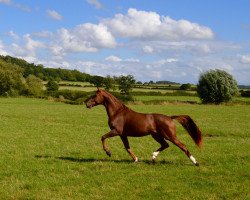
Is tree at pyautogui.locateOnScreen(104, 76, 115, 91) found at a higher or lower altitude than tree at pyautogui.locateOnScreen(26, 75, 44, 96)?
higher

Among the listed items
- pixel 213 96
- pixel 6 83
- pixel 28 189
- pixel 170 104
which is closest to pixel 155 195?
pixel 28 189

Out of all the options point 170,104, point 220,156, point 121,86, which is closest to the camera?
point 220,156

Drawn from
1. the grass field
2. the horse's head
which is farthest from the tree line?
the horse's head

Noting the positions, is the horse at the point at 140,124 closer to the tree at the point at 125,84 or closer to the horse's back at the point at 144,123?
the horse's back at the point at 144,123

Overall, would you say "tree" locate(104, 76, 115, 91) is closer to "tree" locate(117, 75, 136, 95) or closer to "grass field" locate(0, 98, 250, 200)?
"tree" locate(117, 75, 136, 95)

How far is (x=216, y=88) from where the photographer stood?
78.8 metres

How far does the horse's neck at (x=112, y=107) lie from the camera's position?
13.6 m

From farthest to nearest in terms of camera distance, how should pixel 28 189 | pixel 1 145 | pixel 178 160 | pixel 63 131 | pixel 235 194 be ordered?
pixel 63 131 < pixel 1 145 < pixel 178 160 < pixel 28 189 < pixel 235 194

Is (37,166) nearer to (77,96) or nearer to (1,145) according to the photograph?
(1,145)

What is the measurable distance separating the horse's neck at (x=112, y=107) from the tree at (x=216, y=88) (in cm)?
6755

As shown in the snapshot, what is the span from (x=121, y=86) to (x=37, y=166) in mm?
83872

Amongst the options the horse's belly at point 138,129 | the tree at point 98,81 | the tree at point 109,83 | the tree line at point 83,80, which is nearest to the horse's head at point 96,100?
the horse's belly at point 138,129

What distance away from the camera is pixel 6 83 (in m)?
99.6

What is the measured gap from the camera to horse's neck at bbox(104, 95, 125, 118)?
13.6 meters
